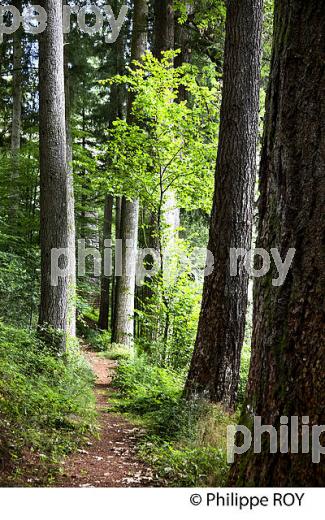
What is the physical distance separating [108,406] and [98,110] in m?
14.4

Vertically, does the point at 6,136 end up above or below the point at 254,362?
above

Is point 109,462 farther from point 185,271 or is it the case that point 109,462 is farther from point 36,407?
point 185,271

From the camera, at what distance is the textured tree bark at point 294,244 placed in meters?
2.91

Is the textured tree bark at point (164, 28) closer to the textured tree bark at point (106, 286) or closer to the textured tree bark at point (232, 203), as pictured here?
the textured tree bark at point (232, 203)

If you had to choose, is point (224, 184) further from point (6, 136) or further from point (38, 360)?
point (6, 136)

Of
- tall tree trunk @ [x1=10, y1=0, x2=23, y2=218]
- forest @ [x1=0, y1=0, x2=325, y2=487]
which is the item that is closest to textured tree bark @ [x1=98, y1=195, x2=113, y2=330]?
forest @ [x1=0, y1=0, x2=325, y2=487]

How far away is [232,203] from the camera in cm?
663

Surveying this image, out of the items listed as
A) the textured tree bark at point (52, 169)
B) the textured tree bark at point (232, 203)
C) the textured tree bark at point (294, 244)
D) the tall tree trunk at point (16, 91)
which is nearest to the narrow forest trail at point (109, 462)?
the textured tree bark at point (232, 203)

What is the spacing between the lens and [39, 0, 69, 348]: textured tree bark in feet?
28.3

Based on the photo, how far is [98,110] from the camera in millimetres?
19703

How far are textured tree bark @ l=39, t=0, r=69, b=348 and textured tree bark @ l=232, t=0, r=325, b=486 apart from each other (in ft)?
19.9

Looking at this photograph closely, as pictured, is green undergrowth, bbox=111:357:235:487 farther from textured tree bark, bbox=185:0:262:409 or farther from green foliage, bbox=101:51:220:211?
Answer: green foliage, bbox=101:51:220:211
